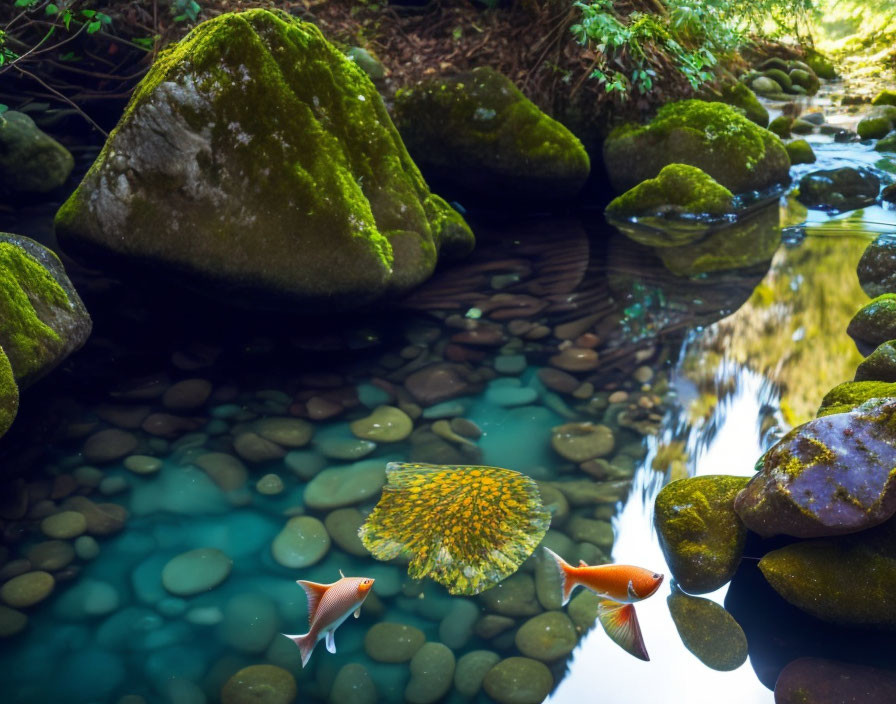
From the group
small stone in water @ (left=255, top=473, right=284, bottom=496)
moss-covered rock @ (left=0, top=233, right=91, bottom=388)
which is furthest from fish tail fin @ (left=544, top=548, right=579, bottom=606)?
moss-covered rock @ (left=0, top=233, right=91, bottom=388)

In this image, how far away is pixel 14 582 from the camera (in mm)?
3094

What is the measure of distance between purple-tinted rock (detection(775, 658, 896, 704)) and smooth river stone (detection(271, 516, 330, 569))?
6.36 feet

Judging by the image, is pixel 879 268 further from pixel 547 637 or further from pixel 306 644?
pixel 306 644

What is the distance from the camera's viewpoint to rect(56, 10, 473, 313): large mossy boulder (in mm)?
4805

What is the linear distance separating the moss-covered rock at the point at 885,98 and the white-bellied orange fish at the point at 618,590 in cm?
1289

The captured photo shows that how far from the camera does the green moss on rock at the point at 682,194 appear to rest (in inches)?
306

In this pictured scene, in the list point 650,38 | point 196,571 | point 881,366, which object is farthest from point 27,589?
point 650,38

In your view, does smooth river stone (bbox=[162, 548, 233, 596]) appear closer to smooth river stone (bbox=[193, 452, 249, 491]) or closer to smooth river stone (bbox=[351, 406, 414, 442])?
smooth river stone (bbox=[193, 452, 249, 491])

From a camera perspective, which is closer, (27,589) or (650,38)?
(27,589)

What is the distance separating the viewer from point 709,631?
9.45 ft

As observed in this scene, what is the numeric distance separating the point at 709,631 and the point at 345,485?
1810 mm

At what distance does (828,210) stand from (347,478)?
693 cm

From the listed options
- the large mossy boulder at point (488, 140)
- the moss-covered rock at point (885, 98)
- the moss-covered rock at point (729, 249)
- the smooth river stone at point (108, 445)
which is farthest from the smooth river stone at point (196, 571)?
the moss-covered rock at point (885, 98)

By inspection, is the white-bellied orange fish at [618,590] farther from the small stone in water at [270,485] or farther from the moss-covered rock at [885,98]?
the moss-covered rock at [885,98]
